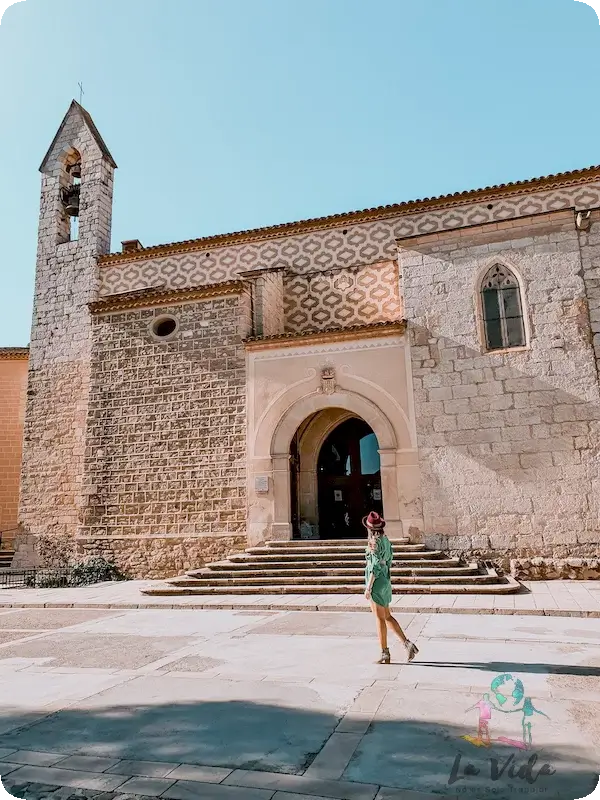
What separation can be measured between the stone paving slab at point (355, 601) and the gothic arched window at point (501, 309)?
4558 mm

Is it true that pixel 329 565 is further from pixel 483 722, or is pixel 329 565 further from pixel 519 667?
pixel 483 722

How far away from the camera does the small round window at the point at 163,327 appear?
13.7 metres

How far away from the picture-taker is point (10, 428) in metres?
18.0

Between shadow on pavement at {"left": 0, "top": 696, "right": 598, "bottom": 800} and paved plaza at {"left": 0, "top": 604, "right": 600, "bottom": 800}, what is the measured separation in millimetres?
11

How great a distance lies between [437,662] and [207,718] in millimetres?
2142

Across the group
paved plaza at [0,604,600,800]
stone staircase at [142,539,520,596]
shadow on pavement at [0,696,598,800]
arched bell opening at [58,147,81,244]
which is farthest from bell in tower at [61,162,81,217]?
shadow on pavement at [0,696,598,800]

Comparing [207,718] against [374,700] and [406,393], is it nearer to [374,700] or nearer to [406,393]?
[374,700]

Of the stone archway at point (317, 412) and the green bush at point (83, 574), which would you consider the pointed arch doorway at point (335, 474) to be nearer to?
the stone archway at point (317, 412)

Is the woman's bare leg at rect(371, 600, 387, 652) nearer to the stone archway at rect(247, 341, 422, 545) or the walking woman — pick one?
the walking woman

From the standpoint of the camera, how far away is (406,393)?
458 inches

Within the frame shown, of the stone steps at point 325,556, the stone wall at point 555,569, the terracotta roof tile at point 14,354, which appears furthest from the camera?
the terracotta roof tile at point 14,354

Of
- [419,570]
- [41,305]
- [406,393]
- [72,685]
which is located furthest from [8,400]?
[72,685]

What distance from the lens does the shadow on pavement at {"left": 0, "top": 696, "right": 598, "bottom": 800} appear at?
2.67 meters

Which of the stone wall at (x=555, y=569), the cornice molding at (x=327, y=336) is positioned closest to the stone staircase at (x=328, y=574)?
the stone wall at (x=555, y=569)
